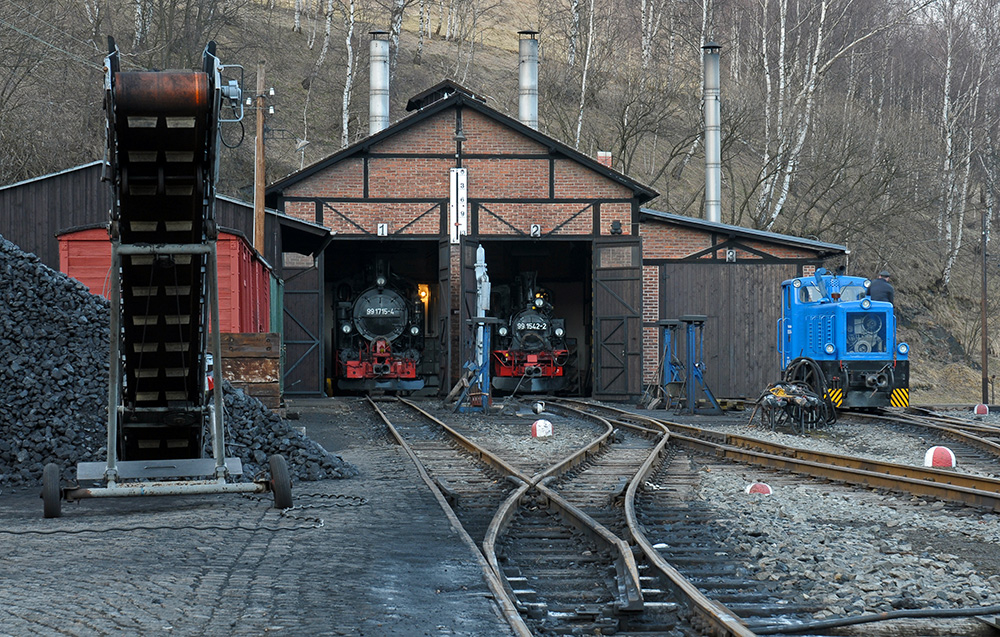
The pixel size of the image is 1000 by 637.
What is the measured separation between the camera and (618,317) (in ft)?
95.9

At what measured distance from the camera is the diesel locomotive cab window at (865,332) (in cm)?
1995

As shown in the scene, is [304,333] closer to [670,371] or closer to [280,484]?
[670,371]

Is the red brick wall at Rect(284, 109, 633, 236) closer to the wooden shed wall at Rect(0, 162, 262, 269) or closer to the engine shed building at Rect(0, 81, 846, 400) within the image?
the engine shed building at Rect(0, 81, 846, 400)

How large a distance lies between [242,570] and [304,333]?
22.8m

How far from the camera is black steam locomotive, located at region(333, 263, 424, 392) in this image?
31016 millimetres

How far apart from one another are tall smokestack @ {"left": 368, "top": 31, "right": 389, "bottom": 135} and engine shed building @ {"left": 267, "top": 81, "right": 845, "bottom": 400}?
4.94 metres

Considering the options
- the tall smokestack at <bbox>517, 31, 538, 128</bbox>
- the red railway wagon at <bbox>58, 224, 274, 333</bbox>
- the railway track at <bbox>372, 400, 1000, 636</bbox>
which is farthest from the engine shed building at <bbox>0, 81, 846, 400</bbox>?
the railway track at <bbox>372, 400, 1000, 636</bbox>

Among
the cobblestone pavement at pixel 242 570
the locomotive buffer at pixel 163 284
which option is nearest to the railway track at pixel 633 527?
the cobblestone pavement at pixel 242 570

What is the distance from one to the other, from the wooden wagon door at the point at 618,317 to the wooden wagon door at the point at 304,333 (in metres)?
7.18

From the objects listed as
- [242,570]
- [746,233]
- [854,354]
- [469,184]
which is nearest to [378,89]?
[469,184]

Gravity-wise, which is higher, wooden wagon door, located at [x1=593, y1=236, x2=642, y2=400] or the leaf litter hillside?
the leaf litter hillside

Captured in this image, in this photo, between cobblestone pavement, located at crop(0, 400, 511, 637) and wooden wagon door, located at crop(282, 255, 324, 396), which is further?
wooden wagon door, located at crop(282, 255, 324, 396)

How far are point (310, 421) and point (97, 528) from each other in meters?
12.1

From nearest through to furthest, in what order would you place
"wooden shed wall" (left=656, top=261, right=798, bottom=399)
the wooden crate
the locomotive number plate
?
1. the wooden crate
2. "wooden shed wall" (left=656, top=261, right=798, bottom=399)
3. the locomotive number plate
